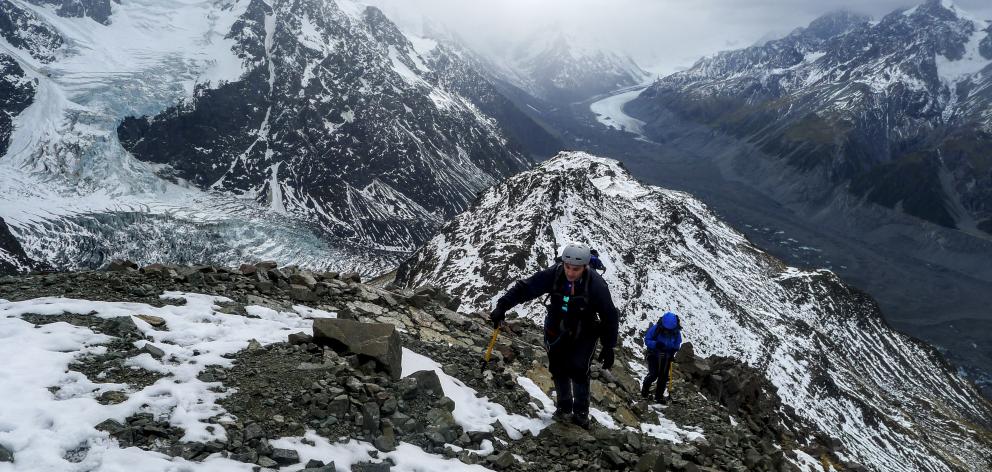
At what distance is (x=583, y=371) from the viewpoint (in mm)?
14750

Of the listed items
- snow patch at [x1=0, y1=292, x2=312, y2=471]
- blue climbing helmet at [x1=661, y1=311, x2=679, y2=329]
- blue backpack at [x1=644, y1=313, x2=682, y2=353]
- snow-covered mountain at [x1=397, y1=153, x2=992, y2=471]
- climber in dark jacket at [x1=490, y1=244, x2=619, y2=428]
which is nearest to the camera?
snow patch at [x1=0, y1=292, x2=312, y2=471]

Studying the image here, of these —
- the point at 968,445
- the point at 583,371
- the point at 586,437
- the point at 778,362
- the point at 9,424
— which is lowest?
the point at 968,445

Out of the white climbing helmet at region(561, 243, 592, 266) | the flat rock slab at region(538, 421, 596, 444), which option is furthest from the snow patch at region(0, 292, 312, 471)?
the white climbing helmet at region(561, 243, 592, 266)

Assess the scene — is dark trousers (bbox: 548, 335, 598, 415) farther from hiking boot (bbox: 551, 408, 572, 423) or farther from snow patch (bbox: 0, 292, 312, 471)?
snow patch (bbox: 0, 292, 312, 471)

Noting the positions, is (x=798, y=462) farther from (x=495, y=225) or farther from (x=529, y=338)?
(x=495, y=225)

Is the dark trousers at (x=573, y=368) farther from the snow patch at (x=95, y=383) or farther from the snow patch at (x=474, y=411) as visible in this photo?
the snow patch at (x=95, y=383)

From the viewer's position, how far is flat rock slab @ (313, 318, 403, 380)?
14.4m

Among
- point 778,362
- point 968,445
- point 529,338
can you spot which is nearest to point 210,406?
point 529,338

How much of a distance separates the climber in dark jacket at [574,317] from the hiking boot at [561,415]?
28 mm

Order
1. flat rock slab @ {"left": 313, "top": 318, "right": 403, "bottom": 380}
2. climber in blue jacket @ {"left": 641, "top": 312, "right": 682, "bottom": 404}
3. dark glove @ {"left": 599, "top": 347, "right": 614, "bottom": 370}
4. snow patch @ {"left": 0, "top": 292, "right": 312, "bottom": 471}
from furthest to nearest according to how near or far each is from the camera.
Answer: climber in blue jacket @ {"left": 641, "top": 312, "right": 682, "bottom": 404} < flat rock slab @ {"left": 313, "top": 318, "right": 403, "bottom": 380} < dark glove @ {"left": 599, "top": 347, "right": 614, "bottom": 370} < snow patch @ {"left": 0, "top": 292, "right": 312, "bottom": 471}

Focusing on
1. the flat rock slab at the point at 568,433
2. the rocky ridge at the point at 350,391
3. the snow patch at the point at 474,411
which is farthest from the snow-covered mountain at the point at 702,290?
the flat rock slab at the point at 568,433

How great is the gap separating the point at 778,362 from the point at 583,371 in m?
115

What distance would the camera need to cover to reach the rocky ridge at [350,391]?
1112 centimetres

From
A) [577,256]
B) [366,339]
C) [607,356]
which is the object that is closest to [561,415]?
[607,356]
